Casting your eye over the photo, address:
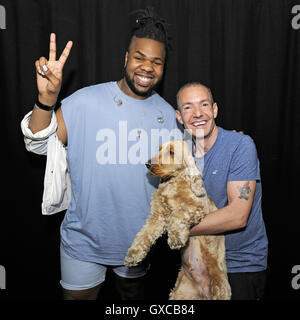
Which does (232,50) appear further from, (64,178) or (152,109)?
(64,178)

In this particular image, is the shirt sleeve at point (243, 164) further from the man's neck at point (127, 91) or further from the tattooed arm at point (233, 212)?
the man's neck at point (127, 91)

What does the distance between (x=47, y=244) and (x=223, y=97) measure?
5.54ft

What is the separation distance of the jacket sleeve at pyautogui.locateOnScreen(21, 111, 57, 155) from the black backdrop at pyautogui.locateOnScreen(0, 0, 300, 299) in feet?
2.02

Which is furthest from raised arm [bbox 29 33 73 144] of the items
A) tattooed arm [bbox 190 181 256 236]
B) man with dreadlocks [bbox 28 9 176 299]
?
tattooed arm [bbox 190 181 256 236]

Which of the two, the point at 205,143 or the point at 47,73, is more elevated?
the point at 47,73

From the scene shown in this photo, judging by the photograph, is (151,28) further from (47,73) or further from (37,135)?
(37,135)

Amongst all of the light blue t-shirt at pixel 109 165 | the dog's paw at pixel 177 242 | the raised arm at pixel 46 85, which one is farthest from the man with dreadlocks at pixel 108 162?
the dog's paw at pixel 177 242

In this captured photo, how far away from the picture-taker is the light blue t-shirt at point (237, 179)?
4.59 ft

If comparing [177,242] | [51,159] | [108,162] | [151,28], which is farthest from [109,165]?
[151,28]

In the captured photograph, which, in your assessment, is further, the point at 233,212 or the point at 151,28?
the point at 151,28

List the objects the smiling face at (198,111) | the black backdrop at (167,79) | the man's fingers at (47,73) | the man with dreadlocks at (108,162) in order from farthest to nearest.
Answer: the black backdrop at (167,79) → the man with dreadlocks at (108,162) → the smiling face at (198,111) → the man's fingers at (47,73)

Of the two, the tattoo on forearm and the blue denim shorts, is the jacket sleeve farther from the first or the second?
the tattoo on forearm

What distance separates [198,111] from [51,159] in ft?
2.61

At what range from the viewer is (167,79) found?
2021mm
